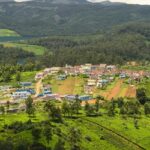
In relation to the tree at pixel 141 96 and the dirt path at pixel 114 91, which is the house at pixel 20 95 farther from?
the tree at pixel 141 96

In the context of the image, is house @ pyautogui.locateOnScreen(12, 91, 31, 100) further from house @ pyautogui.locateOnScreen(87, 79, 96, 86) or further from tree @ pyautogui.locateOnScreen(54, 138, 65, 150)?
tree @ pyautogui.locateOnScreen(54, 138, 65, 150)

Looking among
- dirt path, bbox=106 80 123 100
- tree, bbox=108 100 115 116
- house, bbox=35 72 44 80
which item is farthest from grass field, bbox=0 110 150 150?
house, bbox=35 72 44 80

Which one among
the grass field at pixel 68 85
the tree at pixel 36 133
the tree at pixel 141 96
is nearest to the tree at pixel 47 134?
the tree at pixel 36 133

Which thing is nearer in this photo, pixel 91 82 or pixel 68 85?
pixel 68 85

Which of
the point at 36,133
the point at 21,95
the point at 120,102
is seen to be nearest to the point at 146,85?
the point at 120,102

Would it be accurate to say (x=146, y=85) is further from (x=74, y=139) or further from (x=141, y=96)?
(x=74, y=139)

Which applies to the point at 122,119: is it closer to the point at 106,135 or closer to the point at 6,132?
the point at 106,135

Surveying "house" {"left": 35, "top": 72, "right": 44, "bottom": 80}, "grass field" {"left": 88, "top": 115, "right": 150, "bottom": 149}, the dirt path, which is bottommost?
"grass field" {"left": 88, "top": 115, "right": 150, "bottom": 149}

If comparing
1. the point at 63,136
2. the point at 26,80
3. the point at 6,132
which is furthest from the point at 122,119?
the point at 26,80
